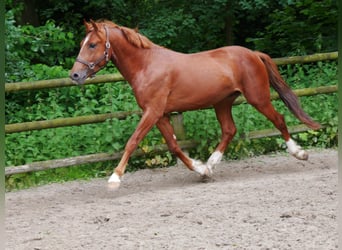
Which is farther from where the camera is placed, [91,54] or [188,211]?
[91,54]

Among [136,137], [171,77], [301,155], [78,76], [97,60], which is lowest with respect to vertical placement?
[301,155]

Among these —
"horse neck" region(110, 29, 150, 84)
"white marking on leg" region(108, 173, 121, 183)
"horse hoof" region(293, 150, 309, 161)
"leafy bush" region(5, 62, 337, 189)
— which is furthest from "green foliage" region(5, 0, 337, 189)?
"white marking on leg" region(108, 173, 121, 183)

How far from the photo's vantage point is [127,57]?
6117mm

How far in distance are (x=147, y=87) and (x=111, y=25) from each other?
75cm

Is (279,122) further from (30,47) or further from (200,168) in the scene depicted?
(30,47)

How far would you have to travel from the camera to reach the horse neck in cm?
610

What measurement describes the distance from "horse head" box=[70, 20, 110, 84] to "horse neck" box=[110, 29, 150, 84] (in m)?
0.15

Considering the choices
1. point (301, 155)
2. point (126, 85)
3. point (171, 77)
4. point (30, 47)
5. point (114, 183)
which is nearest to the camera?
point (114, 183)

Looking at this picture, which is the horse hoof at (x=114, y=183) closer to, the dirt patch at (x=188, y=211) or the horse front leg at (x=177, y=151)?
the dirt patch at (x=188, y=211)

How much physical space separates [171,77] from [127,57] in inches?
19.0

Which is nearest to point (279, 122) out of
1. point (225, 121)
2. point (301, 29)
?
point (225, 121)

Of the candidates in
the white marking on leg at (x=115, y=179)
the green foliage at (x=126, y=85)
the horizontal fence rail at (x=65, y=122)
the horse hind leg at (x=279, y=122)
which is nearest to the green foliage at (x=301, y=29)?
the green foliage at (x=126, y=85)

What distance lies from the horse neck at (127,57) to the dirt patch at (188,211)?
1.19m

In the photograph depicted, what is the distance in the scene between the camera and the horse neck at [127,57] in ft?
20.0
